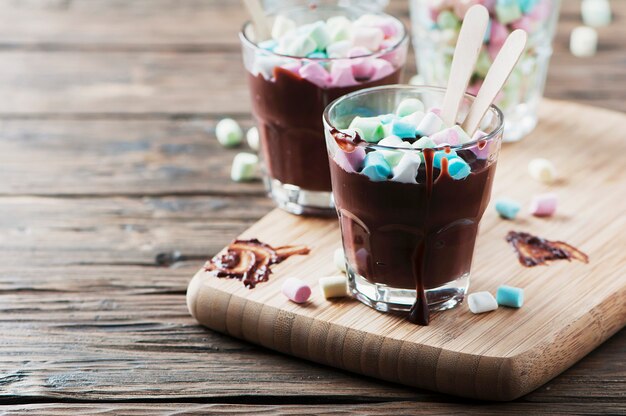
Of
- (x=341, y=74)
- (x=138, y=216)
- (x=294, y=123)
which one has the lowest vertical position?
(x=138, y=216)

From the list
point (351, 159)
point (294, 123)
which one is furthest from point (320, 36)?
point (351, 159)

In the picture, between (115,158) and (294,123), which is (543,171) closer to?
(294,123)

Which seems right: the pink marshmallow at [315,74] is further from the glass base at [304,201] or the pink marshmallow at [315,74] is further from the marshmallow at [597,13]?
the marshmallow at [597,13]

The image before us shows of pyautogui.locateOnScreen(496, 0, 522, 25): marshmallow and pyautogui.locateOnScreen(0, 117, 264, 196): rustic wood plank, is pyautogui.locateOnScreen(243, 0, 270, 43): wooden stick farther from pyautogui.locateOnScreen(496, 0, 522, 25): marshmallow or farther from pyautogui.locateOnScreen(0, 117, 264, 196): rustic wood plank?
pyautogui.locateOnScreen(496, 0, 522, 25): marshmallow

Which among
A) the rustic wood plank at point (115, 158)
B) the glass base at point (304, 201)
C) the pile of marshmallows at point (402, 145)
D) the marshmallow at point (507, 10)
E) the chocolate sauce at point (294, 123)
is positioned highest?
the pile of marshmallows at point (402, 145)

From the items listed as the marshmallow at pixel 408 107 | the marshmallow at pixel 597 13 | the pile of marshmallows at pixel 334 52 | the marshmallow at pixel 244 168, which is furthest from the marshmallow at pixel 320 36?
the marshmallow at pixel 597 13

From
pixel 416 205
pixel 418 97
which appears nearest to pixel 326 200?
pixel 418 97
